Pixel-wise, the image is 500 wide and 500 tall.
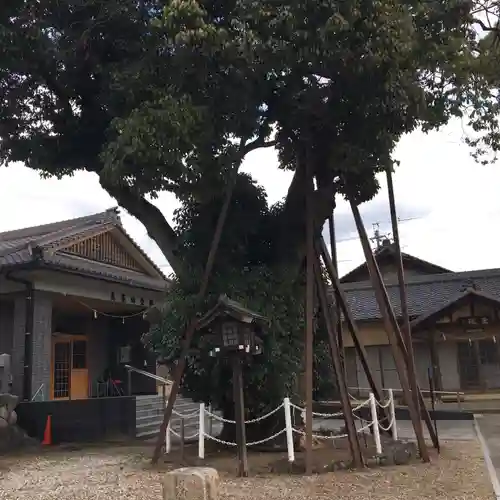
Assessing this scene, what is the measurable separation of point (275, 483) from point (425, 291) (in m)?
20.1

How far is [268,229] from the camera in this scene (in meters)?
12.2

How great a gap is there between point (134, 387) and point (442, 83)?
1543cm

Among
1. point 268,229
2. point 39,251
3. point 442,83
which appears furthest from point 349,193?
point 39,251

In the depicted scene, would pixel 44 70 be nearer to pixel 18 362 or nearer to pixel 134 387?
pixel 18 362

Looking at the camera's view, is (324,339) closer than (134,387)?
Yes

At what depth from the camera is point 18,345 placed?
51.6ft

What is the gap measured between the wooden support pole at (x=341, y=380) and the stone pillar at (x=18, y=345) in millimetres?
8916

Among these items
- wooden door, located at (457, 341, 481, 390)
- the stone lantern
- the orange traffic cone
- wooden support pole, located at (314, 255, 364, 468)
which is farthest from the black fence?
wooden door, located at (457, 341, 481, 390)

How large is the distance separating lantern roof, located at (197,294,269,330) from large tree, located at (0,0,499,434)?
1.10 meters

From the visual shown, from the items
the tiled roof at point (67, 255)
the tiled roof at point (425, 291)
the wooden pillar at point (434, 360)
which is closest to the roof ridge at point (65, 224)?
the tiled roof at point (67, 255)

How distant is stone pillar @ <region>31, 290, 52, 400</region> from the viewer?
15.6 metres

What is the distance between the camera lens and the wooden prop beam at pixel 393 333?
10062 mm

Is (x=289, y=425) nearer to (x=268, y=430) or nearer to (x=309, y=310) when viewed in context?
(x=309, y=310)

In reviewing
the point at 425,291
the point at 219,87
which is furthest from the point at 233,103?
the point at 425,291
